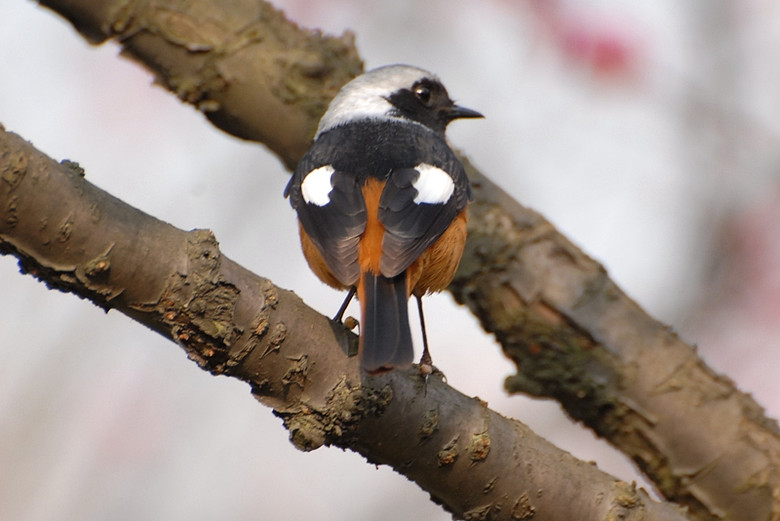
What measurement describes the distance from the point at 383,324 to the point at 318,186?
1.04 m

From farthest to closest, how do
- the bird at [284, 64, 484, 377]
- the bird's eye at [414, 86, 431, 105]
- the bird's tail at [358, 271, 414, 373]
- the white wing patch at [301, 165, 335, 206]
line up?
the bird's eye at [414, 86, 431, 105]
the white wing patch at [301, 165, 335, 206]
the bird at [284, 64, 484, 377]
the bird's tail at [358, 271, 414, 373]

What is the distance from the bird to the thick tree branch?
6.6 inches

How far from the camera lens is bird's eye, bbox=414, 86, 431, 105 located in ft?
16.8

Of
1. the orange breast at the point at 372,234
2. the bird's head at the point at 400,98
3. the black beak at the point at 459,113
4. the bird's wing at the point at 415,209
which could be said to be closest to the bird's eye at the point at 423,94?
the bird's head at the point at 400,98

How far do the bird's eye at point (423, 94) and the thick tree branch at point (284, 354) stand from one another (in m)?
2.63

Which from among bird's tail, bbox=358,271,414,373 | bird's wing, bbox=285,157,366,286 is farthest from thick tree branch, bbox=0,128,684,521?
bird's wing, bbox=285,157,366,286

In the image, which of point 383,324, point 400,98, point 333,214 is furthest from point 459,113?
point 383,324

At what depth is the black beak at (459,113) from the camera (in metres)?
5.22

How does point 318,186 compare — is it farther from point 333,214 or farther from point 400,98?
point 400,98

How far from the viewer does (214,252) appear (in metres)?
2.37

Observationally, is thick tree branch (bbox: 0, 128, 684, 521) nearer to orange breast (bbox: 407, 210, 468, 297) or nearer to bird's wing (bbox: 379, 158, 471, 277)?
bird's wing (bbox: 379, 158, 471, 277)

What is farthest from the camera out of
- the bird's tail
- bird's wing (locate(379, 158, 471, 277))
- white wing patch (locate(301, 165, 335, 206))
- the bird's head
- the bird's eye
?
the bird's eye

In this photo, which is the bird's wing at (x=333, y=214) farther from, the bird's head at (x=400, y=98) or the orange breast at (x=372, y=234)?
the bird's head at (x=400, y=98)

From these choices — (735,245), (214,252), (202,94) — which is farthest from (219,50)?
(735,245)
